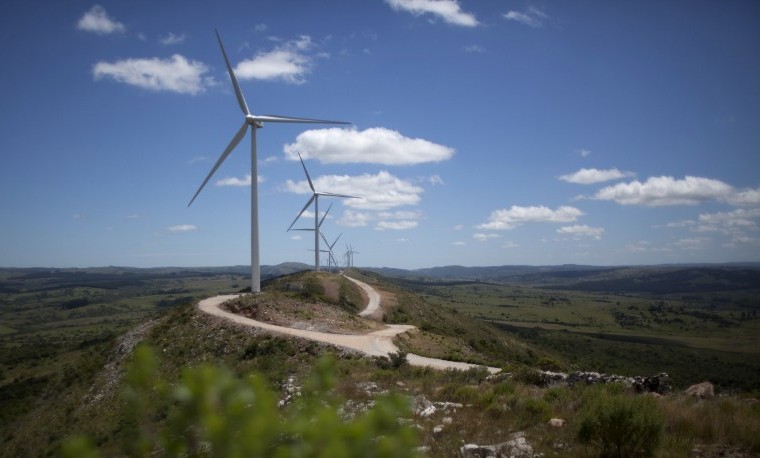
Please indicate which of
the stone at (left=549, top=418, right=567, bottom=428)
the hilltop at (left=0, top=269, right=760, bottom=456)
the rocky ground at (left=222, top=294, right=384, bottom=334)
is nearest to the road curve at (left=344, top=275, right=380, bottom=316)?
the hilltop at (left=0, top=269, right=760, bottom=456)

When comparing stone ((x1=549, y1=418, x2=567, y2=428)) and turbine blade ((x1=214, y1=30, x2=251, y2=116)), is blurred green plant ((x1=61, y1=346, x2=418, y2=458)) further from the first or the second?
turbine blade ((x1=214, y1=30, x2=251, y2=116))

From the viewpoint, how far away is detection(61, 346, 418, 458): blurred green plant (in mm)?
4242

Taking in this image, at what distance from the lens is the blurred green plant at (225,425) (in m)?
4.24

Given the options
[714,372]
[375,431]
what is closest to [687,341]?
[714,372]

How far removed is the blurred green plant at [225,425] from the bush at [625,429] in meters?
10.9

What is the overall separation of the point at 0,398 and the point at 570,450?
6275cm

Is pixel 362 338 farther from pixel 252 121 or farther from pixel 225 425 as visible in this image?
pixel 225 425

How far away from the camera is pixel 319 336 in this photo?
45719 millimetres

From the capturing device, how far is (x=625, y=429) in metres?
13.1

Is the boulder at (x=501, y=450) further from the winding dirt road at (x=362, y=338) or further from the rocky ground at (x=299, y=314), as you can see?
the rocky ground at (x=299, y=314)

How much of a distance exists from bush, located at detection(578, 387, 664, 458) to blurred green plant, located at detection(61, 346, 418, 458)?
427 inches

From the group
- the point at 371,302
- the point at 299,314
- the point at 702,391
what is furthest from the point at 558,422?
the point at 371,302

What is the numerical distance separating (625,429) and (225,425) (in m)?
12.4

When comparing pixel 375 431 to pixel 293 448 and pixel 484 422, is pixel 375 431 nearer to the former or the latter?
pixel 293 448
